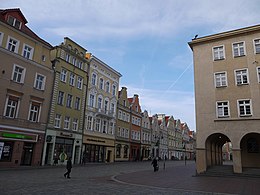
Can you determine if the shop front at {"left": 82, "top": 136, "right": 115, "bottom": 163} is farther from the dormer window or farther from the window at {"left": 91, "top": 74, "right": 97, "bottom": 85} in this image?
the dormer window

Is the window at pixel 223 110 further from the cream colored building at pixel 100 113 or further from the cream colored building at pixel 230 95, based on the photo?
the cream colored building at pixel 100 113

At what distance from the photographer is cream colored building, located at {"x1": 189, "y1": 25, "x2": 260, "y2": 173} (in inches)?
867

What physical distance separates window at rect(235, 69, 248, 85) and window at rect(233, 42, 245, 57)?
1841 mm

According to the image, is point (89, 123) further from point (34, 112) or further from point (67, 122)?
point (34, 112)

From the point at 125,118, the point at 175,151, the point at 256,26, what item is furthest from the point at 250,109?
the point at 175,151

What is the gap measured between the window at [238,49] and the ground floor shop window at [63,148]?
78.7 ft

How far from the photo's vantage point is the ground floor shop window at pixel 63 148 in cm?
3117

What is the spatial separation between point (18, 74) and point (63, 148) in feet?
38.2

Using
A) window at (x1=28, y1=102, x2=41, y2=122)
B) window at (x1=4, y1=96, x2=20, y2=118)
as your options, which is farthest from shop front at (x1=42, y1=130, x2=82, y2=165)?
window at (x1=4, y1=96, x2=20, y2=118)

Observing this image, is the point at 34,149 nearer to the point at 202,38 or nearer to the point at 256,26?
the point at 202,38

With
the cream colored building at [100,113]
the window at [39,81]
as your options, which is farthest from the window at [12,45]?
the cream colored building at [100,113]

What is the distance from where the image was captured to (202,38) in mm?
26344

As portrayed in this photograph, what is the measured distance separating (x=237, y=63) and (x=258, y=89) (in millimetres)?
3425

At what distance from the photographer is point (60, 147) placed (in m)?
31.9
